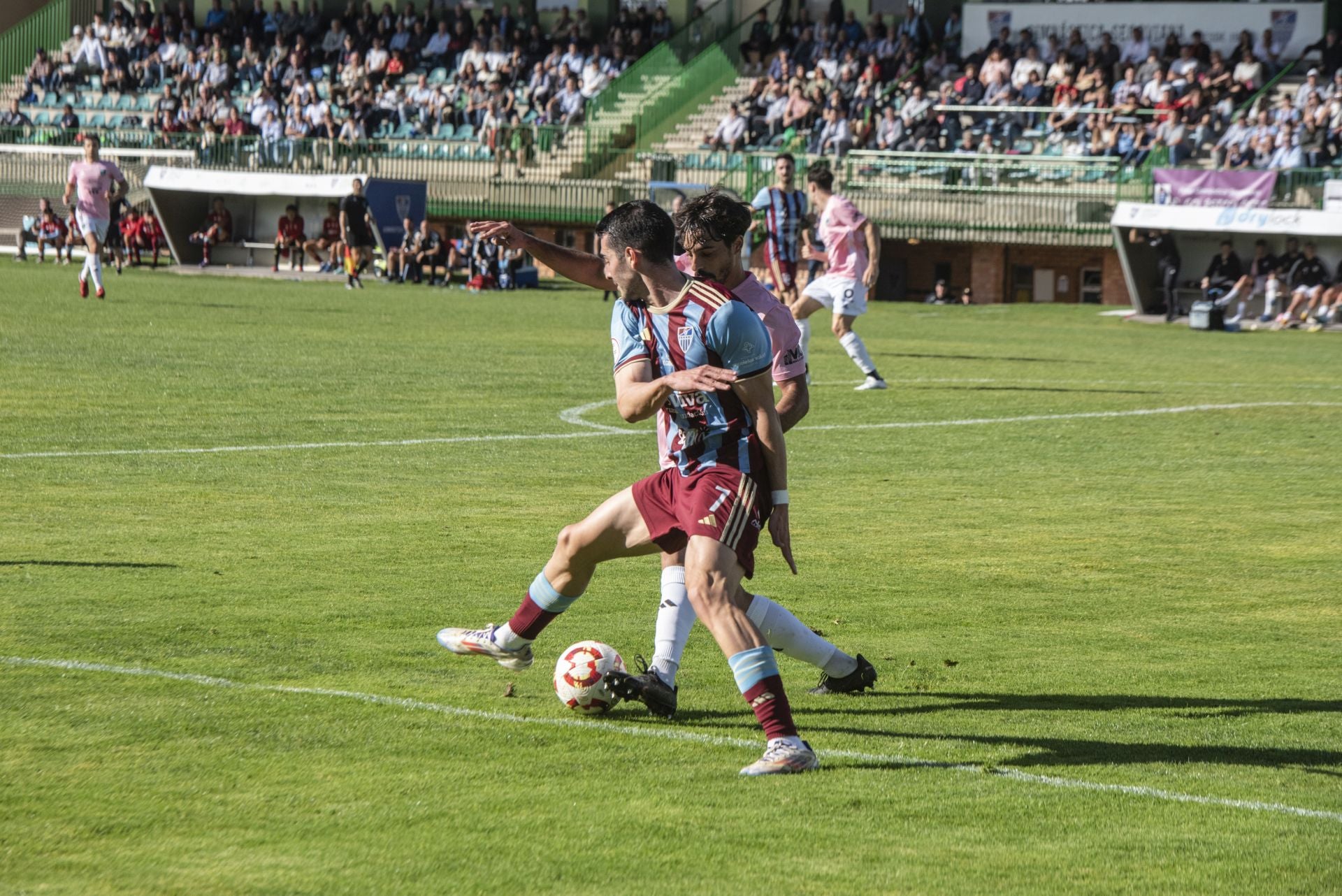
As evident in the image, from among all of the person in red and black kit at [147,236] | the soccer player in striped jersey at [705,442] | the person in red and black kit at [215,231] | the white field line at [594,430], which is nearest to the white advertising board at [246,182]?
the person in red and black kit at [215,231]

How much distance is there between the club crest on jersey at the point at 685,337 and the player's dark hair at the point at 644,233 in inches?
12.6

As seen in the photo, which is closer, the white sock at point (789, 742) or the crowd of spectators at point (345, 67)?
the white sock at point (789, 742)

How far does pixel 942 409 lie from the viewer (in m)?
17.1

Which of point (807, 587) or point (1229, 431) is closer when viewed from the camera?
point (807, 587)

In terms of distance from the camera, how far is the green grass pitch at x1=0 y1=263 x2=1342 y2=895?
4.85 m

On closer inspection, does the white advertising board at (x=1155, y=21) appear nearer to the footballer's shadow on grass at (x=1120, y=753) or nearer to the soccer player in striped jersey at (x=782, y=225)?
the soccer player in striped jersey at (x=782, y=225)

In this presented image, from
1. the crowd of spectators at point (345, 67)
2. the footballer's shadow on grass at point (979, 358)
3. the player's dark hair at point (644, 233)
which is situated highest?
the crowd of spectators at point (345, 67)

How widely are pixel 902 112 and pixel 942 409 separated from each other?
2615 centimetres

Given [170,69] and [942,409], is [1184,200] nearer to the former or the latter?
[942,409]

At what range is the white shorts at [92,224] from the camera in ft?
88.9

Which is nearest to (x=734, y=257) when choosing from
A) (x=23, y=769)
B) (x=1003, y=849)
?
(x=1003, y=849)

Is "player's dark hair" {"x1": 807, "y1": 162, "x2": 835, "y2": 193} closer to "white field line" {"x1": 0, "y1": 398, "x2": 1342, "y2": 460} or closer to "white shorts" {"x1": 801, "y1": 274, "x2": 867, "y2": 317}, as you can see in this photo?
"white shorts" {"x1": 801, "y1": 274, "x2": 867, "y2": 317}

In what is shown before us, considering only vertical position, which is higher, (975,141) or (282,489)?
(975,141)

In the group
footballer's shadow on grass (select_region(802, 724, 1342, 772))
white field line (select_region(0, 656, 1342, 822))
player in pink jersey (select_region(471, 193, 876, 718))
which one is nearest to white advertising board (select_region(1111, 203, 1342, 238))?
player in pink jersey (select_region(471, 193, 876, 718))
